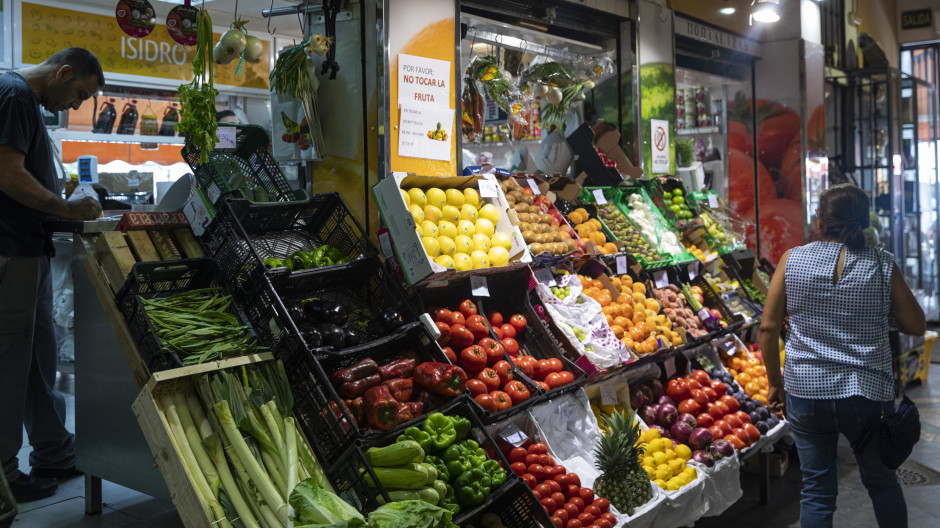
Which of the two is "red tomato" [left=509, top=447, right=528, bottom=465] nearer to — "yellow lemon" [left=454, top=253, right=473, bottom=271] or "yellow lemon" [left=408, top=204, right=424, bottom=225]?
"yellow lemon" [left=454, top=253, right=473, bottom=271]

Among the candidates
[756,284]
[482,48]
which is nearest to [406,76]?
[482,48]

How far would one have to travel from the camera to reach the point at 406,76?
4.24 m

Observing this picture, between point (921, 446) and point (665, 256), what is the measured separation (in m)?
2.45

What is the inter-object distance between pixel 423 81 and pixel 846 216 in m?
2.28

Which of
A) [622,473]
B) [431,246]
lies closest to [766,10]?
[431,246]

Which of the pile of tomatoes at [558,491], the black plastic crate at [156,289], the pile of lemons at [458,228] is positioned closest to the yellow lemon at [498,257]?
the pile of lemons at [458,228]

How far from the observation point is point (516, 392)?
11.7 feet

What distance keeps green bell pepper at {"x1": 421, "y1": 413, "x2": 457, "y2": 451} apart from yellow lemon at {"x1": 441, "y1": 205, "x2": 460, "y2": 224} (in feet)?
3.99

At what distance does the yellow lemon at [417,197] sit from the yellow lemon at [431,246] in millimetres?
222

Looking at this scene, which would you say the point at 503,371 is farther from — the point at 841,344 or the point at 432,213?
the point at 841,344

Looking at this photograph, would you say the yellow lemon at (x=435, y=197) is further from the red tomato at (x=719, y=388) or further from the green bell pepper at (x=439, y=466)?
the red tomato at (x=719, y=388)

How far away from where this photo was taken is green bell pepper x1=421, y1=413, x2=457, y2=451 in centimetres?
300

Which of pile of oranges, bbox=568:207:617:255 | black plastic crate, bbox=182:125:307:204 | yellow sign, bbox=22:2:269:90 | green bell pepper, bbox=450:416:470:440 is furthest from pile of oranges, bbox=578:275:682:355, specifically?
yellow sign, bbox=22:2:269:90

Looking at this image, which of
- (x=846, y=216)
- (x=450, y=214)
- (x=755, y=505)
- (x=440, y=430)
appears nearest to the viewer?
(x=440, y=430)
